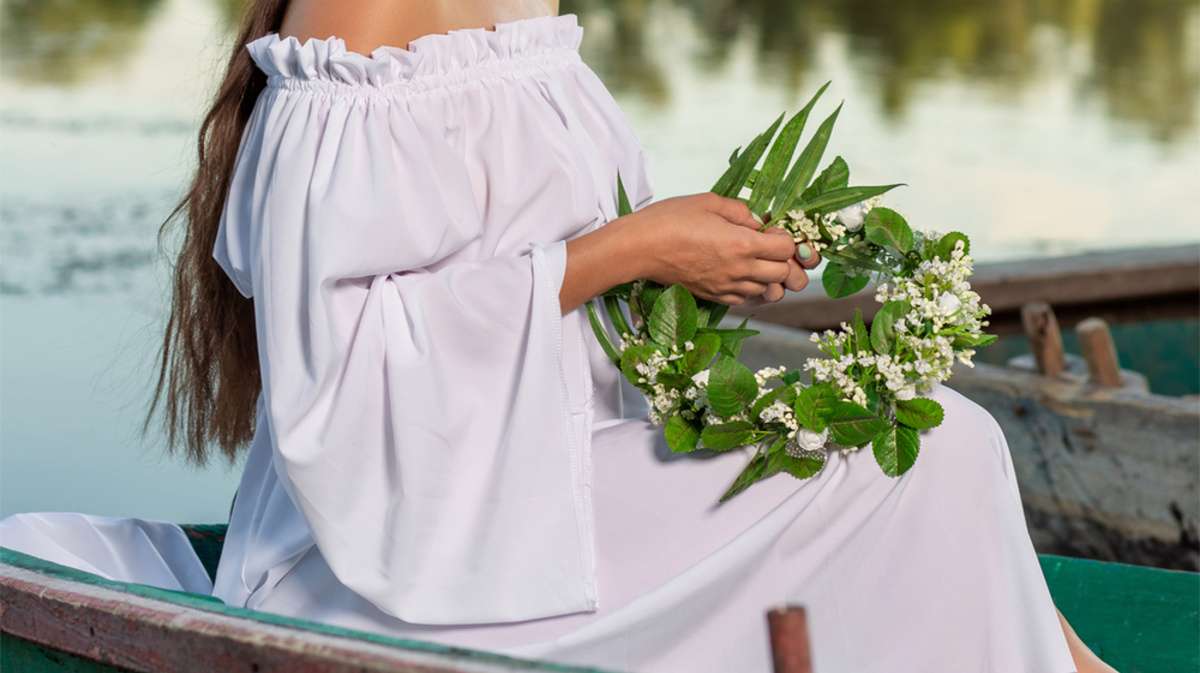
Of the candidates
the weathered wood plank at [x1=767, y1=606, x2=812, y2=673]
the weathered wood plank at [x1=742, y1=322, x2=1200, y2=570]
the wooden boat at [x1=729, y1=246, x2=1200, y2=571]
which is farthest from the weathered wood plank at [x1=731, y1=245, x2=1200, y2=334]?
the weathered wood plank at [x1=767, y1=606, x2=812, y2=673]

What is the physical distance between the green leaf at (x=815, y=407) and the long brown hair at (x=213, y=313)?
70cm

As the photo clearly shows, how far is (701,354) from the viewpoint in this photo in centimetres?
133

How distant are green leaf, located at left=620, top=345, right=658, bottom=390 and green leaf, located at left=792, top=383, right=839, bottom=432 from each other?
0.55ft

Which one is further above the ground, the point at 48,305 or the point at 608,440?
the point at 48,305

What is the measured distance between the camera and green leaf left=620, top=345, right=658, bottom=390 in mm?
1345

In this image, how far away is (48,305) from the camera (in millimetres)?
5547

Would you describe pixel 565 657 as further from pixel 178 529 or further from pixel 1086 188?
pixel 1086 188

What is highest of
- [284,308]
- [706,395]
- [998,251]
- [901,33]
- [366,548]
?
[901,33]

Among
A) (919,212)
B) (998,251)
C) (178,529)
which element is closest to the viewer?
(178,529)

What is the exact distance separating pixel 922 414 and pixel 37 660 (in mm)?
932

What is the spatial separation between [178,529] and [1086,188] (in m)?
7.40

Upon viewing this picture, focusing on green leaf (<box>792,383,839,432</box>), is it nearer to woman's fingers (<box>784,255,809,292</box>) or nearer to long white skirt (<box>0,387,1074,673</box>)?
long white skirt (<box>0,387,1074,673</box>)

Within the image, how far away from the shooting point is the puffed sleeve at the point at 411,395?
1.27m

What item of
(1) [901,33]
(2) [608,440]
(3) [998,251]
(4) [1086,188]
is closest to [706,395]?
(2) [608,440]
